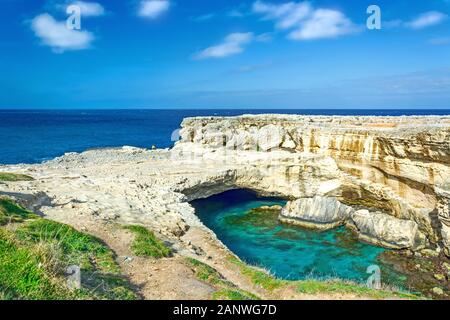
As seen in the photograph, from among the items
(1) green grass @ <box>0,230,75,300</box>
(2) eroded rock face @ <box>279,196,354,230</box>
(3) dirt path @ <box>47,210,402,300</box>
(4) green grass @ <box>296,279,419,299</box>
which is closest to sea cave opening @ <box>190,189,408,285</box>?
(2) eroded rock face @ <box>279,196,354,230</box>

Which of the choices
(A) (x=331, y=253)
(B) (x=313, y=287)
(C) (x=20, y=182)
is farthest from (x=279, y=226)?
(C) (x=20, y=182)

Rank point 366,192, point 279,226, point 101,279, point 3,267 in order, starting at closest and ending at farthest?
point 3,267 < point 101,279 < point 279,226 < point 366,192

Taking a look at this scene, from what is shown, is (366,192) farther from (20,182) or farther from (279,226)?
(20,182)

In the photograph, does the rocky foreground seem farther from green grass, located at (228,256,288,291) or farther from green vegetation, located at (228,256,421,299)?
green vegetation, located at (228,256,421,299)

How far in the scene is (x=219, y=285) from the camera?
40.7 feet

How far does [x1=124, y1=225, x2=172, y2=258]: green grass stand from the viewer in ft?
48.2

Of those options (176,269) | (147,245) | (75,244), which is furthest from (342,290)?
(75,244)

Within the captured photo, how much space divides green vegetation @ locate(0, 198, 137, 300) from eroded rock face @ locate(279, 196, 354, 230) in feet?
61.2

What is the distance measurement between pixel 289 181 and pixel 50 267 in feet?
93.3

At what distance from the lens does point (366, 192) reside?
102ft
